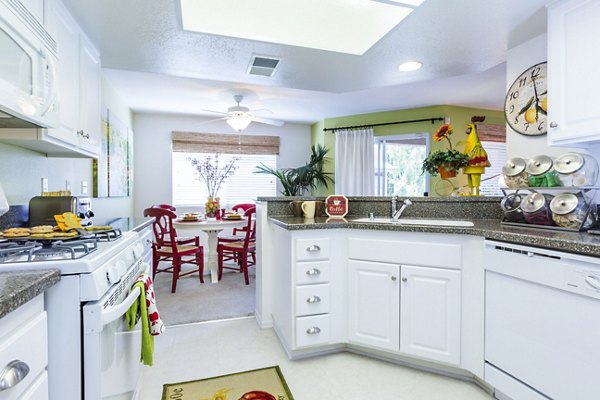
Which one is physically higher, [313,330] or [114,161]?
[114,161]

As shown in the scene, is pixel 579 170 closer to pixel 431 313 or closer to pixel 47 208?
pixel 431 313

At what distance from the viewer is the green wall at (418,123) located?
4.83 m

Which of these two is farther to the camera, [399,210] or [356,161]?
[356,161]

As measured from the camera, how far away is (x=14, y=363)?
2.15ft

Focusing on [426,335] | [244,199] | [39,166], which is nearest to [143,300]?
[39,166]

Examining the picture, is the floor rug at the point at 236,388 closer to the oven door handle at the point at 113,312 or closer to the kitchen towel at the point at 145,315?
the kitchen towel at the point at 145,315

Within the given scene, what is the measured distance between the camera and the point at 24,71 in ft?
3.98

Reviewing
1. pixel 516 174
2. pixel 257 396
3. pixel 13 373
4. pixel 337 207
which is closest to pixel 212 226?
pixel 337 207

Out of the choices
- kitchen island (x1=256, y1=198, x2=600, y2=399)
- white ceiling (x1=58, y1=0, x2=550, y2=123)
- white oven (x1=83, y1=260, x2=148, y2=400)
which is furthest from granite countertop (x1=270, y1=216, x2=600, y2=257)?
white ceiling (x1=58, y1=0, x2=550, y2=123)

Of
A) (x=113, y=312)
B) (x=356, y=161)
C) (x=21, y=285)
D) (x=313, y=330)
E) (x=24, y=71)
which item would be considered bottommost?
(x=313, y=330)

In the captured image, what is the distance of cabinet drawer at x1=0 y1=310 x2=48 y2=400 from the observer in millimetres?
633

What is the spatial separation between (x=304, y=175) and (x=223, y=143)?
1.50 meters

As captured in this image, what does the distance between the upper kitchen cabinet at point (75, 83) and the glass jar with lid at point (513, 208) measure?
248cm

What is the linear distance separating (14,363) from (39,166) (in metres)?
1.80
